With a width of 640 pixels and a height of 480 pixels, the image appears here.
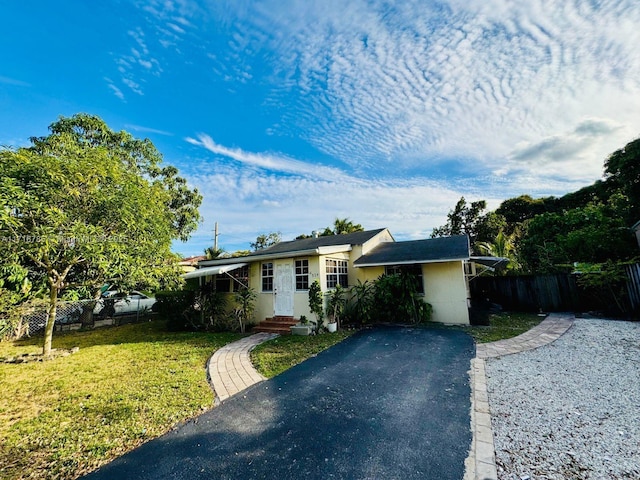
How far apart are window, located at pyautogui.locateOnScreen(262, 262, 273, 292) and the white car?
7.23 m

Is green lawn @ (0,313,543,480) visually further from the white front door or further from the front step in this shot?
the white front door

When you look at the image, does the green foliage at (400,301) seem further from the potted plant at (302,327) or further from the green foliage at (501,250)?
the green foliage at (501,250)

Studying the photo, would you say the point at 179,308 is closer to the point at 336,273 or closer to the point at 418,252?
the point at 336,273

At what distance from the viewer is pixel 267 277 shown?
1259 cm

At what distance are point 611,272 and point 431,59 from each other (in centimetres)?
1112

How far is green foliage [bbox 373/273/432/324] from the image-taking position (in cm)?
1135

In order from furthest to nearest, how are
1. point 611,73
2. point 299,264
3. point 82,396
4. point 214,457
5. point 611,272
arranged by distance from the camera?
point 299,264 → point 611,272 → point 611,73 → point 82,396 → point 214,457

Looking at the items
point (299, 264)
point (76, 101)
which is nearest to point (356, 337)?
point (299, 264)

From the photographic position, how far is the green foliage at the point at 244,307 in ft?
38.5

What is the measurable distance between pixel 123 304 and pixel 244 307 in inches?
384

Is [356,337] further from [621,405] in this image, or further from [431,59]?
[431,59]

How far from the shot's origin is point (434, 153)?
496 inches

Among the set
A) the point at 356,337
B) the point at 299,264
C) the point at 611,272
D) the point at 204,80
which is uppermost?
the point at 204,80

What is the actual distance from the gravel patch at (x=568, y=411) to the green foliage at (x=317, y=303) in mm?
6103
